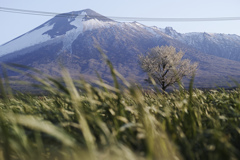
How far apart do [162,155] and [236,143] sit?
0.94 m

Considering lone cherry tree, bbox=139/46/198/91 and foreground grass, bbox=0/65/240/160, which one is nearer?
foreground grass, bbox=0/65/240/160

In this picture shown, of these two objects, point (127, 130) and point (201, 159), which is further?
point (127, 130)

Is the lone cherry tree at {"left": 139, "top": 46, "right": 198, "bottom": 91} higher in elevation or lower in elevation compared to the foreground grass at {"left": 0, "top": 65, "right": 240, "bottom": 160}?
lower

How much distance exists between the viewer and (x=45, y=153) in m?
1.74

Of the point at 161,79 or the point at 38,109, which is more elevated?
the point at 38,109

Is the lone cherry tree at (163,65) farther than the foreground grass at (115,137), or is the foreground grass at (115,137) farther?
the lone cherry tree at (163,65)

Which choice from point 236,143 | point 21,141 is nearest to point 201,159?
point 236,143

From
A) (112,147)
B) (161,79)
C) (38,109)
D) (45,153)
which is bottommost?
(161,79)

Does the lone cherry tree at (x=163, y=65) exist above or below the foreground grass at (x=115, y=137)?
below

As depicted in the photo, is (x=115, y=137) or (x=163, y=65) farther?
(x=163, y=65)

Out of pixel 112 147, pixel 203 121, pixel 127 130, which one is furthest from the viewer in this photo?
pixel 203 121

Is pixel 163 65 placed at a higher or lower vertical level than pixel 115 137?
lower

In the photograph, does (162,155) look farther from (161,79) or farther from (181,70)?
(181,70)

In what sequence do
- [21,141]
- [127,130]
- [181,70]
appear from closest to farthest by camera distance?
[21,141]
[127,130]
[181,70]
